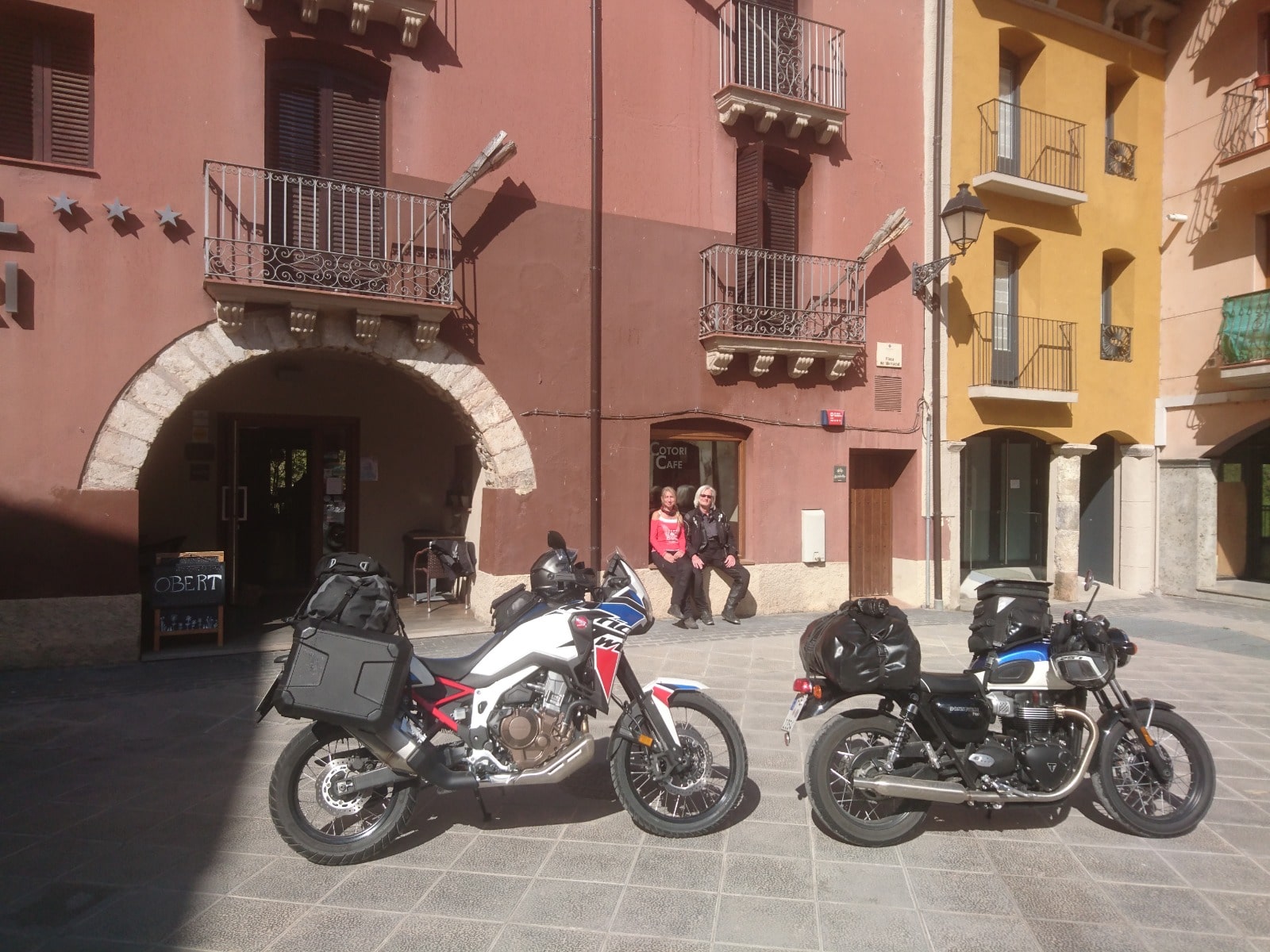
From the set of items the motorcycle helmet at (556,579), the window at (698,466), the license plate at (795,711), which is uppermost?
the window at (698,466)

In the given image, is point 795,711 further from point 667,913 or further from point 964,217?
point 964,217

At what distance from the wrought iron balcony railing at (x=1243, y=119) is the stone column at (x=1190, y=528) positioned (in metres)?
4.50

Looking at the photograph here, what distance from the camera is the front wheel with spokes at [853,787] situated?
3.84 m

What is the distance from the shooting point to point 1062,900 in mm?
3508

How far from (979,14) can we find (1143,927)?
39.0 ft

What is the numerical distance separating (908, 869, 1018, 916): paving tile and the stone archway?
6.09 meters

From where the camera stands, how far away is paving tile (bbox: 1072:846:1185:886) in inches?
146

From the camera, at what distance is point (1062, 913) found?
3.40 m

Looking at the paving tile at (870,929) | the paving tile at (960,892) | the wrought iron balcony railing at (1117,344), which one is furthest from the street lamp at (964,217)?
the paving tile at (870,929)

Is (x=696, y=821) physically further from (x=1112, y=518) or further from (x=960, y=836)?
(x=1112, y=518)

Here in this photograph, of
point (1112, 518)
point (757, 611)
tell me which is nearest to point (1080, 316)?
point (1112, 518)

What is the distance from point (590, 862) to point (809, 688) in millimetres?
1232

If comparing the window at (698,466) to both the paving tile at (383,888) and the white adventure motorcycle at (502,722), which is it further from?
the paving tile at (383,888)

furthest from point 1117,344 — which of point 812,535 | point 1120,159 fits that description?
point 812,535
